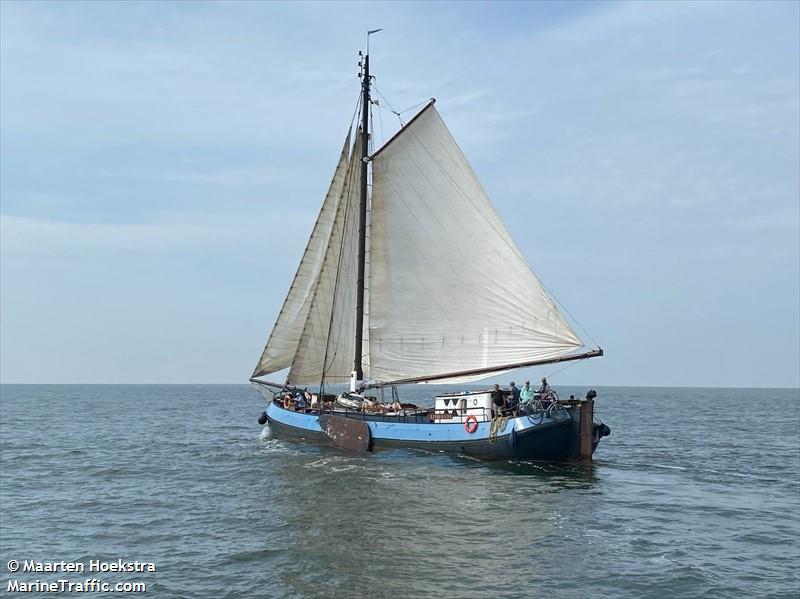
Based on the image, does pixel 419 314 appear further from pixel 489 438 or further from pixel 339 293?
pixel 489 438

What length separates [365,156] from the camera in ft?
135

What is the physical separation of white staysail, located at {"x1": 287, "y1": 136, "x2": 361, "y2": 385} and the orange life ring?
9.67 meters

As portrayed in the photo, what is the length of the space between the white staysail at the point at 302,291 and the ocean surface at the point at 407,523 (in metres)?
6.49

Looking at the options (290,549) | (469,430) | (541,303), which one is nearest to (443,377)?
(469,430)

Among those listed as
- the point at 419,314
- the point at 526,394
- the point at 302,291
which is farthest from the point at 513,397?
the point at 302,291

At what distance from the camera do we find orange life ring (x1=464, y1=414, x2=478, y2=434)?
3348cm

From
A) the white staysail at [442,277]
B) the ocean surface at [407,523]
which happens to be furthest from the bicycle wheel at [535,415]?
the white staysail at [442,277]

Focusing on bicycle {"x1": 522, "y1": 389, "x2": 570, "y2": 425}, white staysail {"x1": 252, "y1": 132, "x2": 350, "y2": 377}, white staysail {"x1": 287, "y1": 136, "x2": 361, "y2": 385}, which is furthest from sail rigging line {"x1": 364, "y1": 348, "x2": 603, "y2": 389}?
white staysail {"x1": 252, "y1": 132, "x2": 350, "y2": 377}

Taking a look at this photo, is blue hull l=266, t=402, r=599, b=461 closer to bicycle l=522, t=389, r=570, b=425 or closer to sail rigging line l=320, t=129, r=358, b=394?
bicycle l=522, t=389, r=570, b=425

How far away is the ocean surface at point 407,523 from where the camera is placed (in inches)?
690

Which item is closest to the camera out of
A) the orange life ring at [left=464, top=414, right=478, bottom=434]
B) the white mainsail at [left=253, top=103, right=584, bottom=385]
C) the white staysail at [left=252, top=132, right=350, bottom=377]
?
→ the orange life ring at [left=464, top=414, right=478, bottom=434]

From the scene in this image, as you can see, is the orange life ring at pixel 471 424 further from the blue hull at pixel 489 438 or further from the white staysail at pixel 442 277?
the white staysail at pixel 442 277

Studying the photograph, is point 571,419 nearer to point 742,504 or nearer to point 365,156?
point 742,504

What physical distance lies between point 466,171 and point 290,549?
893 inches
